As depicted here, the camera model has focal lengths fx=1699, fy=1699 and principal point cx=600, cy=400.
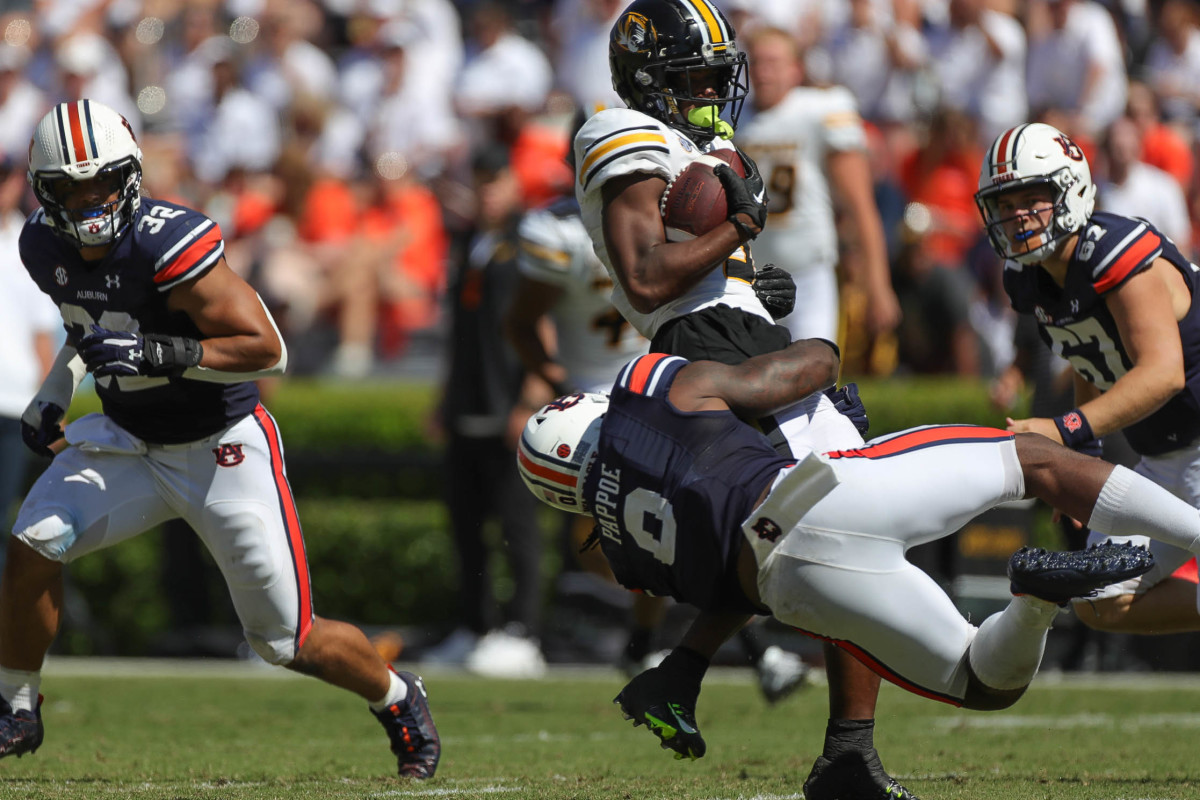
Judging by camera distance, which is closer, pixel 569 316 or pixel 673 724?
pixel 673 724

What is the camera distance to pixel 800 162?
762 cm

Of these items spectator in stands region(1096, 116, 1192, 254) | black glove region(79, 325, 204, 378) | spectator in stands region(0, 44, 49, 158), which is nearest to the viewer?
black glove region(79, 325, 204, 378)

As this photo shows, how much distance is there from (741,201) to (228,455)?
182 centimetres

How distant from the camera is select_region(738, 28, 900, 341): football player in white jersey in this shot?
7484 mm

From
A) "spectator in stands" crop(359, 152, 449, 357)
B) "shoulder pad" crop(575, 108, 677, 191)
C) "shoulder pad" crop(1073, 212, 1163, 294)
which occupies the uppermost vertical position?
"shoulder pad" crop(575, 108, 677, 191)

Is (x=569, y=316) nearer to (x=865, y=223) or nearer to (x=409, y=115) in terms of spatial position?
(x=865, y=223)

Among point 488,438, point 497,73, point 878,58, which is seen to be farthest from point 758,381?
point 497,73

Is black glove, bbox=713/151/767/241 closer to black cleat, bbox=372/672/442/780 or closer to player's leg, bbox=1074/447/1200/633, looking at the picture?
player's leg, bbox=1074/447/1200/633

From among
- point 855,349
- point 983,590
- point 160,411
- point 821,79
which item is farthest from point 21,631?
point 821,79

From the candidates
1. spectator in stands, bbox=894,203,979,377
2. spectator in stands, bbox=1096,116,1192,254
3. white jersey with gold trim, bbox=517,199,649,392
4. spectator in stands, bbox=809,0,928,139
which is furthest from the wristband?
spectator in stands, bbox=809,0,928,139

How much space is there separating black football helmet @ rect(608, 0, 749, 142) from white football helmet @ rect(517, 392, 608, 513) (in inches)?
39.0

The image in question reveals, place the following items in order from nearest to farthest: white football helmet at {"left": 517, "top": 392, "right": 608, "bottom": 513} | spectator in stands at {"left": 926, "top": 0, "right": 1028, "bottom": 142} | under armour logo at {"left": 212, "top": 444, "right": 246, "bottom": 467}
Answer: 1. white football helmet at {"left": 517, "top": 392, "right": 608, "bottom": 513}
2. under armour logo at {"left": 212, "top": 444, "right": 246, "bottom": 467}
3. spectator in stands at {"left": 926, "top": 0, "right": 1028, "bottom": 142}

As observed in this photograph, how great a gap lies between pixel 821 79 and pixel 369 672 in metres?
7.56

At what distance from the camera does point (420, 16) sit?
14078 millimetres
